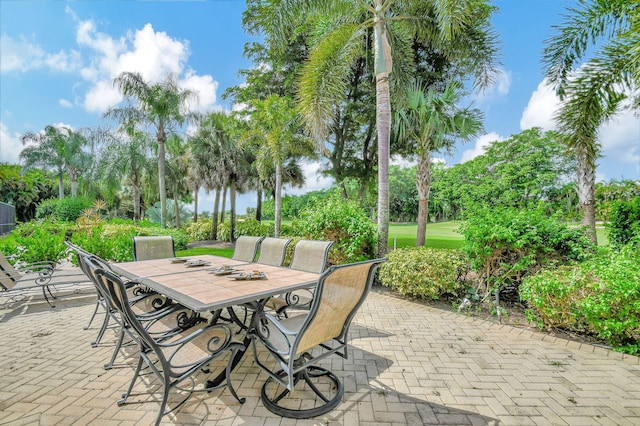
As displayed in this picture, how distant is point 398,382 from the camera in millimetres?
2631

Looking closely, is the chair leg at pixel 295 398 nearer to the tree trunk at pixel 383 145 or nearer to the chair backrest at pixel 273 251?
the chair backrest at pixel 273 251

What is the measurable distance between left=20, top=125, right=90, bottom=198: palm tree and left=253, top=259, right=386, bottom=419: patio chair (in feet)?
98.7

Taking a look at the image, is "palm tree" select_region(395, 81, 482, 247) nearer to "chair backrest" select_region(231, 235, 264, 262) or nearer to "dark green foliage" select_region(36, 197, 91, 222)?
"chair backrest" select_region(231, 235, 264, 262)

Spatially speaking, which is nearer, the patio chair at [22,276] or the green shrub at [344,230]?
the patio chair at [22,276]

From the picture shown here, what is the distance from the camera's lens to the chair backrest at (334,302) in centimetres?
194

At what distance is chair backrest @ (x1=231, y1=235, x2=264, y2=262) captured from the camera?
490 centimetres

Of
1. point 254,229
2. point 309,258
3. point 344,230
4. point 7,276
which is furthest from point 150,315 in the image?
point 254,229

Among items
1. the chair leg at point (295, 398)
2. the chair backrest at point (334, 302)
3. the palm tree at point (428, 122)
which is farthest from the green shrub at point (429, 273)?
the palm tree at point (428, 122)

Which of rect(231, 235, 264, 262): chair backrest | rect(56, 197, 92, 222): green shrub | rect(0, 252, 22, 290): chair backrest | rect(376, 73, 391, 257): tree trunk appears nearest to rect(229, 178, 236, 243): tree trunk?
rect(56, 197, 92, 222): green shrub

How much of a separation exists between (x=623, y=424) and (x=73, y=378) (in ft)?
15.7

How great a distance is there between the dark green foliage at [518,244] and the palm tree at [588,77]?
2.53 metres

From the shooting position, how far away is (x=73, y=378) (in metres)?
2.69

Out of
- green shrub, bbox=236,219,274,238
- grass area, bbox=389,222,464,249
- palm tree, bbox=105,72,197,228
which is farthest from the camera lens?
green shrub, bbox=236,219,274,238

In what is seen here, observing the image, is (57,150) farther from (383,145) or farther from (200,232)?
(383,145)
